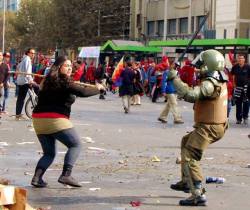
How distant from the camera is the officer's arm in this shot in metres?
8.05

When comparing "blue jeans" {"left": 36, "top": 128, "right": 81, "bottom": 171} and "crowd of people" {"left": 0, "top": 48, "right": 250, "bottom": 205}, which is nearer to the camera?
"crowd of people" {"left": 0, "top": 48, "right": 250, "bottom": 205}

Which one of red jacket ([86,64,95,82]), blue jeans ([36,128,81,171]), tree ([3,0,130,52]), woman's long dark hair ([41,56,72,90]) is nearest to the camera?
woman's long dark hair ([41,56,72,90])

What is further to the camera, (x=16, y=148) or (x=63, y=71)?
(x=16, y=148)

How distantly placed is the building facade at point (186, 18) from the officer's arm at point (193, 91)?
150 ft

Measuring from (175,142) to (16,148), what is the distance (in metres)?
3.26

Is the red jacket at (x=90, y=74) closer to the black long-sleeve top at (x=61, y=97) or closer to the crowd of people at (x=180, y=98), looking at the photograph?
the crowd of people at (x=180, y=98)

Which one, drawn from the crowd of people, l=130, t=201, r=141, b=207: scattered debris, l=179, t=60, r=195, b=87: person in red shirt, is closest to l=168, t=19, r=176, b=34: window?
l=179, t=60, r=195, b=87: person in red shirt

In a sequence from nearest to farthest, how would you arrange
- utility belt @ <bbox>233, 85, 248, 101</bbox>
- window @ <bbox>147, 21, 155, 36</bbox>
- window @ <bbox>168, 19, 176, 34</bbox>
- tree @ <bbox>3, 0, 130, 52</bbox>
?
utility belt @ <bbox>233, 85, 248, 101</bbox> → tree @ <bbox>3, 0, 130, 52</bbox> → window @ <bbox>168, 19, 176, 34</bbox> → window @ <bbox>147, 21, 155, 36</bbox>

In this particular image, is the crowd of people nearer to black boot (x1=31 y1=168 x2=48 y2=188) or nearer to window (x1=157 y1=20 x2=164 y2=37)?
black boot (x1=31 y1=168 x2=48 y2=188)

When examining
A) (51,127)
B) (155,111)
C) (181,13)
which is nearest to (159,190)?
(51,127)

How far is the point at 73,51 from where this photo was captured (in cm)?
7088

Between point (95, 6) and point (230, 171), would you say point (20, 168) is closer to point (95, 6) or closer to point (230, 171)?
point (230, 171)

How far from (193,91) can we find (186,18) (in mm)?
59195

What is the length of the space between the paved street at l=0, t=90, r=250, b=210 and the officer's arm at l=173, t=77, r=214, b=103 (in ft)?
4.03
